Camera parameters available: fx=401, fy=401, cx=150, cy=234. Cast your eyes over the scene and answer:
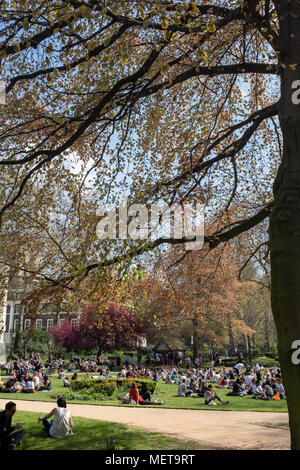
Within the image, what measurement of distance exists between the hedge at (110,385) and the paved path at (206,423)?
3791 millimetres

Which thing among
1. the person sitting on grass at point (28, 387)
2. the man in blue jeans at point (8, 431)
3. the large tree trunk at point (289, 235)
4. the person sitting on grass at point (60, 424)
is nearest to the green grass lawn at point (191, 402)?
the person sitting on grass at point (28, 387)

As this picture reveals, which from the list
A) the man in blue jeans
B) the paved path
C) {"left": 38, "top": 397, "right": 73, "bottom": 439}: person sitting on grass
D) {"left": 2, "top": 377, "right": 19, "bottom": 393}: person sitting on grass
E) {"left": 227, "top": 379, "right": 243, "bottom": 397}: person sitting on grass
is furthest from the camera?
{"left": 2, "top": 377, "right": 19, "bottom": 393}: person sitting on grass

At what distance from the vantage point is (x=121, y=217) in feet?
29.9

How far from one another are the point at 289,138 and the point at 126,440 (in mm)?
7126

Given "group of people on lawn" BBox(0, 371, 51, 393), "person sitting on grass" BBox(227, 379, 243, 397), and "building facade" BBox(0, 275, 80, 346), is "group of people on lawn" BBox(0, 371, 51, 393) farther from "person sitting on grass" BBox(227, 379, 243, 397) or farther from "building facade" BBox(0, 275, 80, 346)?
"person sitting on grass" BBox(227, 379, 243, 397)

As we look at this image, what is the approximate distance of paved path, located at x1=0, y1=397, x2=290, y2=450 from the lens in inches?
352

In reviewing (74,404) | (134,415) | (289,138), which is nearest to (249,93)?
(289,138)

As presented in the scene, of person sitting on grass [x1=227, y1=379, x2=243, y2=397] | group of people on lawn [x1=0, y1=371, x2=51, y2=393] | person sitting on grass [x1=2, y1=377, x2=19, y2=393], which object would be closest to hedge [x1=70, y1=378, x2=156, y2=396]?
group of people on lawn [x1=0, y1=371, x2=51, y2=393]

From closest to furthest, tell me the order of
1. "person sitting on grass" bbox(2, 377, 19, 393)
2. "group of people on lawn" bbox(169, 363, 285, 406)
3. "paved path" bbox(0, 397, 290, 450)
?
1. "paved path" bbox(0, 397, 290, 450)
2. "group of people on lawn" bbox(169, 363, 285, 406)
3. "person sitting on grass" bbox(2, 377, 19, 393)

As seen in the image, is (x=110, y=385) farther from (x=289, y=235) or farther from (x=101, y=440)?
(x=289, y=235)

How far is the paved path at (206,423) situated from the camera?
8.95 meters

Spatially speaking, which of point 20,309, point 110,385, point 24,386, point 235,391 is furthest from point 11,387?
point 20,309

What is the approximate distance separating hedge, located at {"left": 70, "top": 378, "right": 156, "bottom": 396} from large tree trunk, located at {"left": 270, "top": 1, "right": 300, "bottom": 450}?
15.7 m
